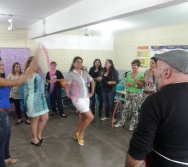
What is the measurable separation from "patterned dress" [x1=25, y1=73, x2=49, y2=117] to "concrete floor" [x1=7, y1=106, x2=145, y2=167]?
0.66 metres

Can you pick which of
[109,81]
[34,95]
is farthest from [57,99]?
[34,95]

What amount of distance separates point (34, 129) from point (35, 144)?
1.04 ft

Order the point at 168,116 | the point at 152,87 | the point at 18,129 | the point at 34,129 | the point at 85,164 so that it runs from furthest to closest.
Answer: the point at 18,129, the point at 152,87, the point at 34,129, the point at 85,164, the point at 168,116

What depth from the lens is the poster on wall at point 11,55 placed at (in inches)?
225

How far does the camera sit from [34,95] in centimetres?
298

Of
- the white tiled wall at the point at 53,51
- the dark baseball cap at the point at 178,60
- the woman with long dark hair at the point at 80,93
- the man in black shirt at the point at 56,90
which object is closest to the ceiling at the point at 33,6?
the woman with long dark hair at the point at 80,93

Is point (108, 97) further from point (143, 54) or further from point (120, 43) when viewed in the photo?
point (120, 43)

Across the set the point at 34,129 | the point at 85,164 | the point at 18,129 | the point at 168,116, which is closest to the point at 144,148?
the point at 168,116

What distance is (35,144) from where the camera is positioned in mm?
3344

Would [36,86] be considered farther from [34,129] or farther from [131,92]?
[131,92]

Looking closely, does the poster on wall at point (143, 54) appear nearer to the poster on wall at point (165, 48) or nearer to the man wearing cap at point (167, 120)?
the poster on wall at point (165, 48)

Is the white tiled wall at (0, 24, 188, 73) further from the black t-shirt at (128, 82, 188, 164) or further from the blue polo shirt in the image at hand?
the black t-shirt at (128, 82, 188, 164)

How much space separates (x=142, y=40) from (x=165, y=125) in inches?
233

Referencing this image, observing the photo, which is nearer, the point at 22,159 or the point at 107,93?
the point at 22,159
